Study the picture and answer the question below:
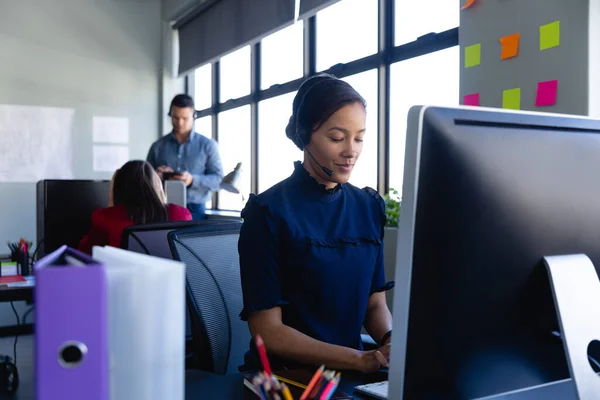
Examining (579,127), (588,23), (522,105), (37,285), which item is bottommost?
(37,285)

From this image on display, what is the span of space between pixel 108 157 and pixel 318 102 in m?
4.70

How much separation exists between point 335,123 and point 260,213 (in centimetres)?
24

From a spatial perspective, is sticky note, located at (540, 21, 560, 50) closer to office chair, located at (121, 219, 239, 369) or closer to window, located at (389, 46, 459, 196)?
window, located at (389, 46, 459, 196)

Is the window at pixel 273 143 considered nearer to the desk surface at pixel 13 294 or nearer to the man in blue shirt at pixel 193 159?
the man in blue shirt at pixel 193 159

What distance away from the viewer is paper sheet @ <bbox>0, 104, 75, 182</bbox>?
5.13m

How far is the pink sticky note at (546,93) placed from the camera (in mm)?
1900

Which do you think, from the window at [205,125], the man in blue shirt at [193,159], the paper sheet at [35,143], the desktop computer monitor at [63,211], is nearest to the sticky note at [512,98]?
the desktop computer monitor at [63,211]

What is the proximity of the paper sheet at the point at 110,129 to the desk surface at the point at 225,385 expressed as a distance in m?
4.86

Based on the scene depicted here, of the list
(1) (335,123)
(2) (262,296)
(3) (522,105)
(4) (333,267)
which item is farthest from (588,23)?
(2) (262,296)

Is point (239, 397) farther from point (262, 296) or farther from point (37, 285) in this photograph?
point (37, 285)

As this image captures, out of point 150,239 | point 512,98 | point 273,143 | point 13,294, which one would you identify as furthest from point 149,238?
point 273,143

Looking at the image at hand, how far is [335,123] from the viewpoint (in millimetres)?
1215

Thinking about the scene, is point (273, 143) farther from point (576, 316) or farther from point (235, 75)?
point (576, 316)

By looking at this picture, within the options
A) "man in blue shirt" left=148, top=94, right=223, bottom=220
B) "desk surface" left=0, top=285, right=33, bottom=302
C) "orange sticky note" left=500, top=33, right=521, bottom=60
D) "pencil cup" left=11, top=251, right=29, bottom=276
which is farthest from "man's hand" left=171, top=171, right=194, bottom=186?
"orange sticky note" left=500, top=33, right=521, bottom=60
